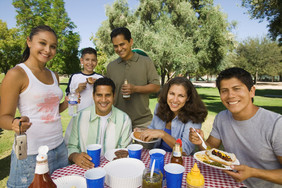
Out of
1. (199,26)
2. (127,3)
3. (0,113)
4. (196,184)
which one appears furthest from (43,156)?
(127,3)

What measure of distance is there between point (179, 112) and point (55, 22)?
2987 centimetres

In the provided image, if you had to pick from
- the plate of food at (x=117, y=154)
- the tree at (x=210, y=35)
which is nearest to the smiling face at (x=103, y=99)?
the plate of food at (x=117, y=154)

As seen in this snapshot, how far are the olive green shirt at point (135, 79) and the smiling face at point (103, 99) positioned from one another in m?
1.07

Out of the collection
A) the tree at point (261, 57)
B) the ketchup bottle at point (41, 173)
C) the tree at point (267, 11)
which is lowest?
the ketchup bottle at point (41, 173)

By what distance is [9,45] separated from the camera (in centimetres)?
3028

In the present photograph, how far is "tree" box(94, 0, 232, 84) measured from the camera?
1560cm

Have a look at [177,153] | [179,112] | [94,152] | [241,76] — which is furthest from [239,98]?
[94,152]

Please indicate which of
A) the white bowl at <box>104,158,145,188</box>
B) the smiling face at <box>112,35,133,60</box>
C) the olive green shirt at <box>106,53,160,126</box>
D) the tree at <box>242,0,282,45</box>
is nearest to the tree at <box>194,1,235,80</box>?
the tree at <box>242,0,282,45</box>

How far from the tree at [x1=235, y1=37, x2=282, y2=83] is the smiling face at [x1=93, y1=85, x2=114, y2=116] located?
4492 cm

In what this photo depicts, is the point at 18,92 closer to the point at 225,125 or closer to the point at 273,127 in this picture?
the point at 225,125

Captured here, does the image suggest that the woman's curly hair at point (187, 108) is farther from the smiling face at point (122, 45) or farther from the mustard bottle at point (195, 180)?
the mustard bottle at point (195, 180)

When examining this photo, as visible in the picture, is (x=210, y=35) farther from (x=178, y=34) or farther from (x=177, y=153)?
(x=177, y=153)

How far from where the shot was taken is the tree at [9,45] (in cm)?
3023

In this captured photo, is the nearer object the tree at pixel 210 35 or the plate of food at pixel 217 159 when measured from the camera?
the plate of food at pixel 217 159
